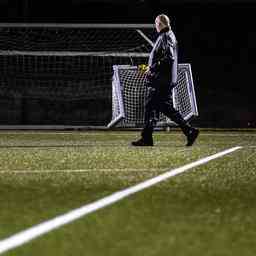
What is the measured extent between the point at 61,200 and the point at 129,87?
1342 centimetres

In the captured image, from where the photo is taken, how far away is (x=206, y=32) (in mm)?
25344

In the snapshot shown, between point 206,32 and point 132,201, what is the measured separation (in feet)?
62.7

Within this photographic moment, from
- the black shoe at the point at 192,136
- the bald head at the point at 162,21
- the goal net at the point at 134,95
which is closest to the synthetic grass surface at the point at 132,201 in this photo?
the black shoe at the point at 192,136

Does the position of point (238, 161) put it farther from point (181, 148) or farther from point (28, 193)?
point (28, 193)

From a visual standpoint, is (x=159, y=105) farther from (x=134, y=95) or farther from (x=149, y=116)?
(x=134, y=95)

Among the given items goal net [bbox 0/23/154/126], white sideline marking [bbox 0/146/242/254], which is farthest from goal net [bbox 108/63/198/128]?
white sideline marking [bbox 0/146/242/254]

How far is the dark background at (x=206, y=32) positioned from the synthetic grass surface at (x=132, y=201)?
1239cm

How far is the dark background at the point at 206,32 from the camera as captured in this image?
2456 centimetres

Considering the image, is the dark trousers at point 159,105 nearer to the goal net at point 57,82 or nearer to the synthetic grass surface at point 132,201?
the synthetic grass surface at point 132,201

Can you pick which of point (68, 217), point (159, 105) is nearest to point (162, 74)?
point (159, 105)

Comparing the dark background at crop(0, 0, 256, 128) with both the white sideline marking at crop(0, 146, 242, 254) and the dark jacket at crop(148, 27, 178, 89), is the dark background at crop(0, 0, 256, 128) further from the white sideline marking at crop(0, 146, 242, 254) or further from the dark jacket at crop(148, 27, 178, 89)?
the white sideline marking at crop(0, 146, 242, 254)

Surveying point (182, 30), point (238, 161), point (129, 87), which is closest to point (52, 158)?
point (238, 161)

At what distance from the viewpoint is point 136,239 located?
4.98 meters

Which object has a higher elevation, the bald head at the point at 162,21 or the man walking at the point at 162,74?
the bald head at the point at 162,21
